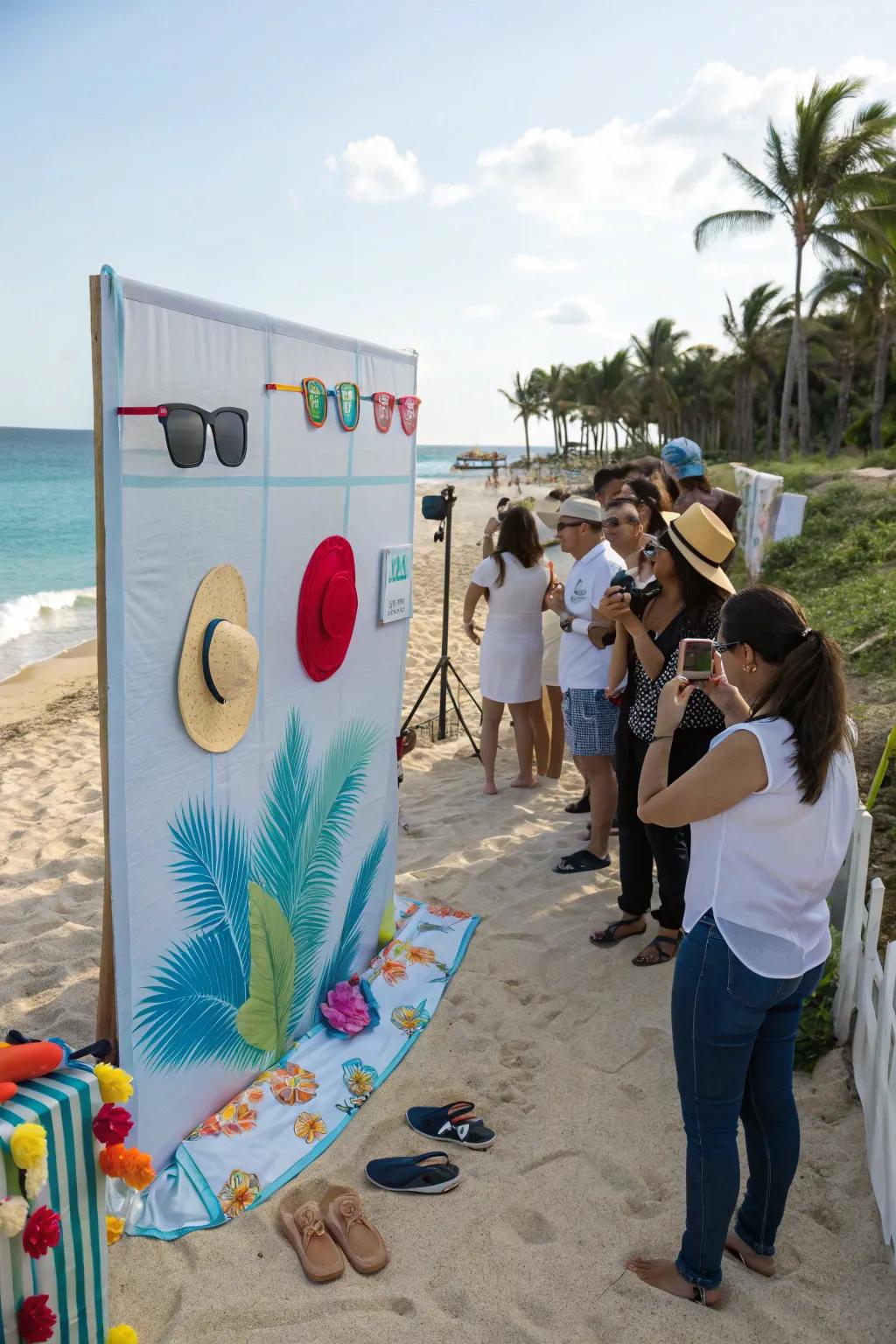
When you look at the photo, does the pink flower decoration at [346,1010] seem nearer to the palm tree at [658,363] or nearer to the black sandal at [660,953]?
the black sandal at [660,953]

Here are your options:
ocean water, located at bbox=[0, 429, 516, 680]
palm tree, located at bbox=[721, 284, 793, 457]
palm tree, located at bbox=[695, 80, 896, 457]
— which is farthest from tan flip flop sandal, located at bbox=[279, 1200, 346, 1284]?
palm tree, located at bbox=[721, 284, 793, 457]

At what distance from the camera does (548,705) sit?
567 cm

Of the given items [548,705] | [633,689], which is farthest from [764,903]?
[548,705]

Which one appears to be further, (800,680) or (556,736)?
(556,736)

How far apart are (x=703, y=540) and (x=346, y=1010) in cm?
197

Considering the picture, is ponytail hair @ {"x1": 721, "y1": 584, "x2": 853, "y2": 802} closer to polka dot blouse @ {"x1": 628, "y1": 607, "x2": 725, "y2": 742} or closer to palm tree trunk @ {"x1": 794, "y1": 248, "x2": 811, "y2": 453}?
polka dot blouse @ {"x1": 628, "y1": 607, "x2": 725, "y2": 742}

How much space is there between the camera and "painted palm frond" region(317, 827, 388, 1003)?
3285mm

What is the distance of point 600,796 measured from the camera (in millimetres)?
4293

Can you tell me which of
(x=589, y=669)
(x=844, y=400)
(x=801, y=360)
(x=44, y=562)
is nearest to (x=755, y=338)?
(x=844, y=400)

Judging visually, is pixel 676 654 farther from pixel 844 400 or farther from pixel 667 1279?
pixel 844 400

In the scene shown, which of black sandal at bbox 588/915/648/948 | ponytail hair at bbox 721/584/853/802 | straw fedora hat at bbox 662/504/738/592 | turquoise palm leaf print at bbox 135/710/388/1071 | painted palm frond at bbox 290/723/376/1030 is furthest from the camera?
black sandal at bbox 588/915/648/948

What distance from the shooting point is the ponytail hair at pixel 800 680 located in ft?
5.99

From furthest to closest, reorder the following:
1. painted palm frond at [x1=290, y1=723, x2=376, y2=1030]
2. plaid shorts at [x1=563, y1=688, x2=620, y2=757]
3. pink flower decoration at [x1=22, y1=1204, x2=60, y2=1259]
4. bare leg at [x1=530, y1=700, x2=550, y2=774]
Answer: bare leg at [x1=530, y1=700, x2=550, y2=774] < plaid shorts at [x1=563, y1=688, x2=620, y2=757] < painted palm frond at [x1=290, y1=723, x2=376, y2=1030] < pink flower decoration at [x1=22, y1=1204, x2=60, y2=1259]

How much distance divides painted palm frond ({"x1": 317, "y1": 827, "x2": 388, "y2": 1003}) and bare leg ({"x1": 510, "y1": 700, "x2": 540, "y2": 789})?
70.2 inches
